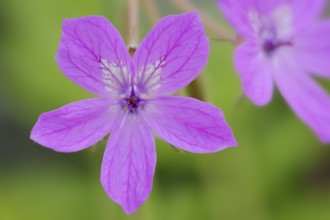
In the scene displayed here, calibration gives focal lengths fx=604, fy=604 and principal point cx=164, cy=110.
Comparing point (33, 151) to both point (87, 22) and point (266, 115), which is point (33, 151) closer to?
point (266, 115)

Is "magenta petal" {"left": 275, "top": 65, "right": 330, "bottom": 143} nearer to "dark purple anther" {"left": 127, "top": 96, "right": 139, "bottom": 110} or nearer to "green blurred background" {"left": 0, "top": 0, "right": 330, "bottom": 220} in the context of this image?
"dark purple anther" {"left": 127, "top": 96, "right": 139, "bottom": 110}

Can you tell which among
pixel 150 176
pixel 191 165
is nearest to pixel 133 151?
pixel 150 176

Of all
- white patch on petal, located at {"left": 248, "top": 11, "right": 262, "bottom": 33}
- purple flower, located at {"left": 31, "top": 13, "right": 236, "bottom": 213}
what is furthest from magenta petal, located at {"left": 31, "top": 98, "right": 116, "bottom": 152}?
white patch on petal, located at {"left": 248, "top": 11, "right": 262, "bottom": 33}

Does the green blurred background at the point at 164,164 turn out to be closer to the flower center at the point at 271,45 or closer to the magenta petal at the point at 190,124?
the flower center at the point at 271,45

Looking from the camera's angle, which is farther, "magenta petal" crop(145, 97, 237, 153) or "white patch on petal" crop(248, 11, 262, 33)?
"white patch on petal" crop(248, 11, 262, 33)

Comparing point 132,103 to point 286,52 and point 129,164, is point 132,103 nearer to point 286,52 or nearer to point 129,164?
point 129,164

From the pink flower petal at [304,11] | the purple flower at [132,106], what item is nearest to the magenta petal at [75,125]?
the purple flower at [132,106]

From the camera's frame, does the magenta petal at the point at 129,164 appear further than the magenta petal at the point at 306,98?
No
